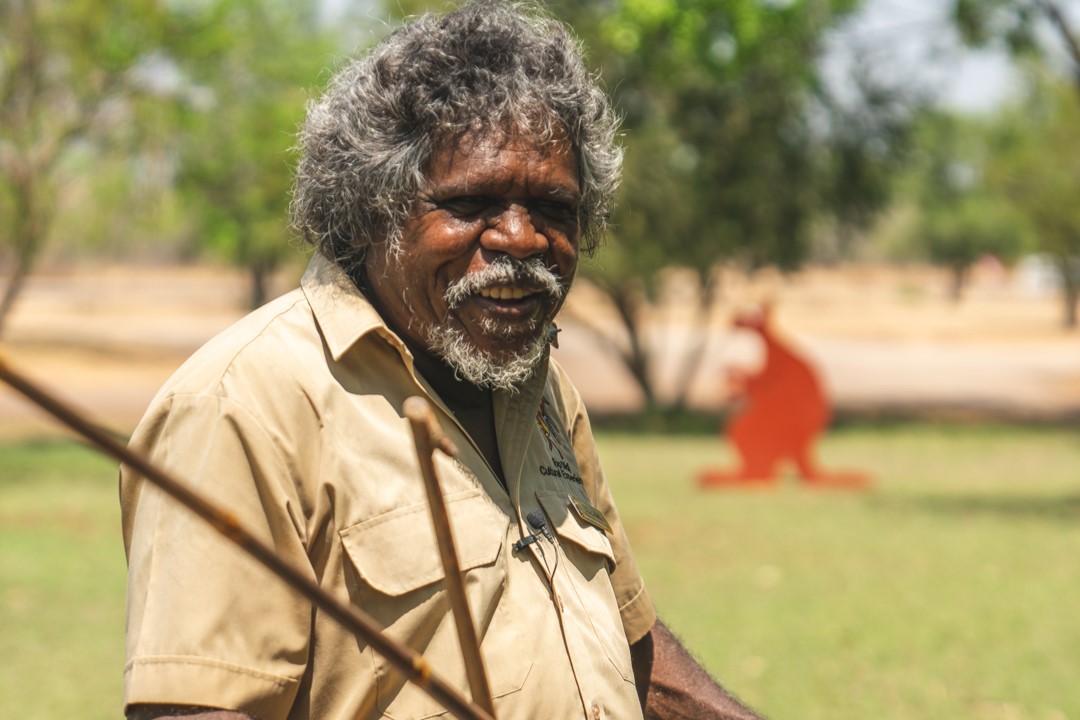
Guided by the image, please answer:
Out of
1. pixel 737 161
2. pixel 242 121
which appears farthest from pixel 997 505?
pixel 242 121

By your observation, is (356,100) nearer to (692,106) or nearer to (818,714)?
(818,714)

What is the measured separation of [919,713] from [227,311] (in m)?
43.2

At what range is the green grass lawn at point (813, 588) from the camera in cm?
688

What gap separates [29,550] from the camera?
10.4 m

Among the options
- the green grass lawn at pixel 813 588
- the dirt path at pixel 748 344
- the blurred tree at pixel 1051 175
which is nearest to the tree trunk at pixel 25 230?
the green grass lawn at pixel 813 588

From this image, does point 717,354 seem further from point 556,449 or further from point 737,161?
point 556,449

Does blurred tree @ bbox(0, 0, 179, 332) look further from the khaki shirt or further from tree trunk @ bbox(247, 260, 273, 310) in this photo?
tree trunk @ bbox(247, 260, 273, 310)

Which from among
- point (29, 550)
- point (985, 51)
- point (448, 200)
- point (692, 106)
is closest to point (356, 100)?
point (448, 200)

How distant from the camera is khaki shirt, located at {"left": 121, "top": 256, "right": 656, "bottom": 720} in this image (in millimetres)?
1789

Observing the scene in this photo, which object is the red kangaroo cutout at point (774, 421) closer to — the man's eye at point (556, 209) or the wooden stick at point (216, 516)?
Result: the man's eye at point (556, 209)

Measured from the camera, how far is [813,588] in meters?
9.30

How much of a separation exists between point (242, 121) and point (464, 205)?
2062 centimetres

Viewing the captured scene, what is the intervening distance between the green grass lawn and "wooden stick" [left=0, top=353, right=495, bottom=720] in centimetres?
532

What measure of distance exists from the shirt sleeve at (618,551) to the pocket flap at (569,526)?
0.12 metres
